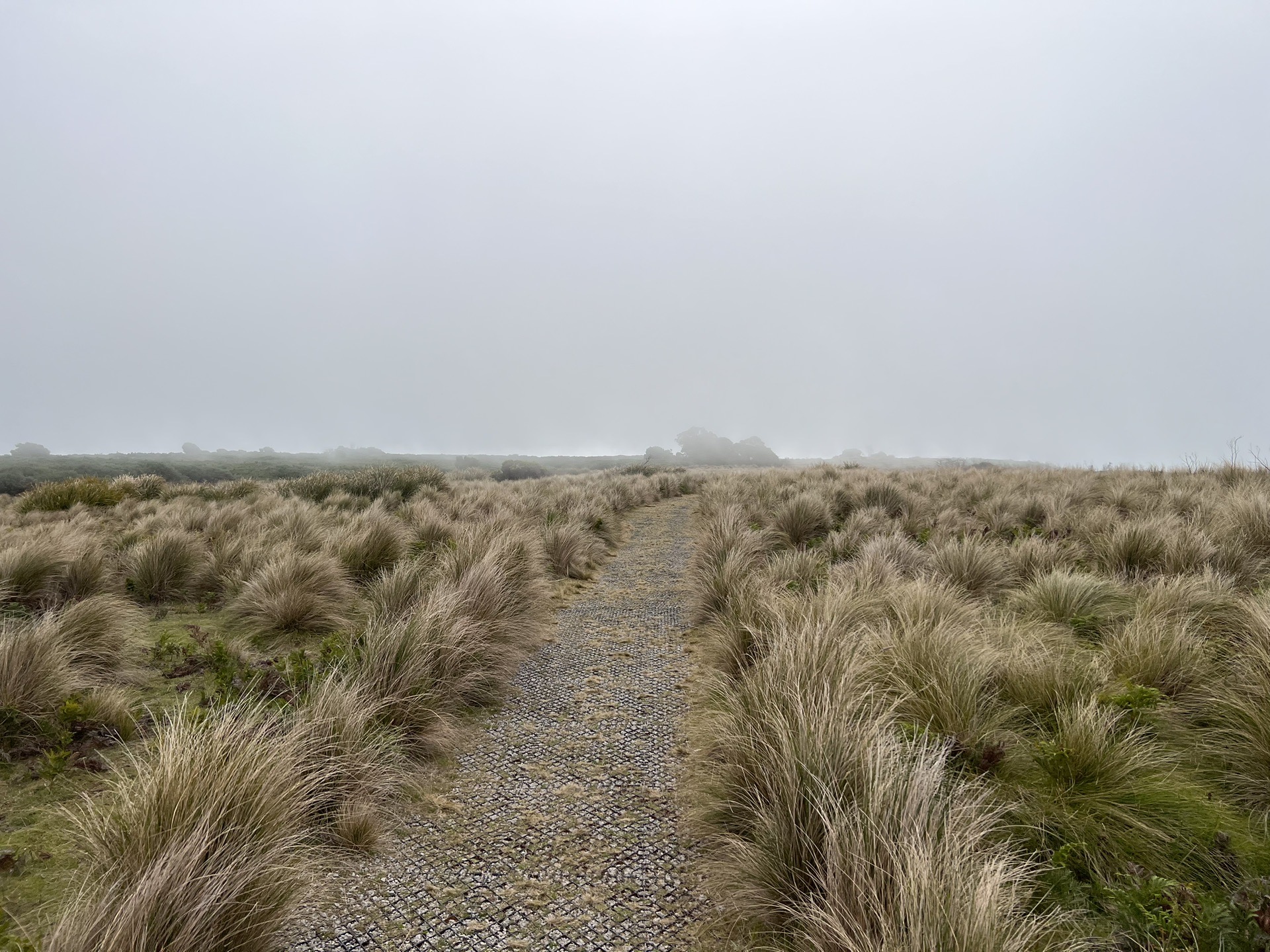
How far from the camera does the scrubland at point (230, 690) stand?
2.01 metres

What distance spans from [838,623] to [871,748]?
2105mm

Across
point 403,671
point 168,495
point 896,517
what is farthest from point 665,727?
point 168,495

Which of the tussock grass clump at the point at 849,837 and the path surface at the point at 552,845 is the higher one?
the tussock grass clump at the point at 849,837

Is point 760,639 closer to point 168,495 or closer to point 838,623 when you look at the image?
point 838,623

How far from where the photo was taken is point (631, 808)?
3002 mm

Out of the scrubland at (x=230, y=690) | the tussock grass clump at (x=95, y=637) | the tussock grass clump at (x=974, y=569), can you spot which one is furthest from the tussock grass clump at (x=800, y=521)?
the tussock grass clump at (x=95, y=637)

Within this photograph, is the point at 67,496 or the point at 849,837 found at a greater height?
the point at 67,496

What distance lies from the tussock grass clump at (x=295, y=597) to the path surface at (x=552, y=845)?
8.35ft

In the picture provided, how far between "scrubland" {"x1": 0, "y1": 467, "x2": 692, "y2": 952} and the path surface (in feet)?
1.04

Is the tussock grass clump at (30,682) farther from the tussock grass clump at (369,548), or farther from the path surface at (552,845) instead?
the tussock grass clump at (369,548)

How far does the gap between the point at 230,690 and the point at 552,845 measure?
2.87 metres

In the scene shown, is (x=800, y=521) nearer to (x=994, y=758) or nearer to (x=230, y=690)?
(x=994, y=758)

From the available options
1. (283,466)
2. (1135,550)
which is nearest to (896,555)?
(1135,550)

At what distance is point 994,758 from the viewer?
2.89 m
